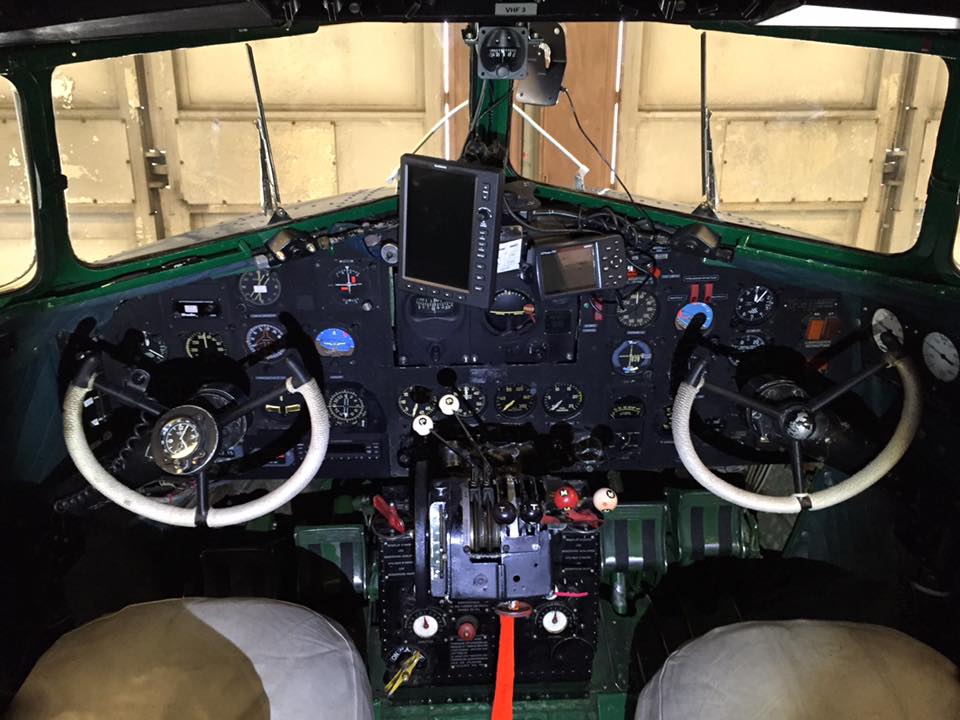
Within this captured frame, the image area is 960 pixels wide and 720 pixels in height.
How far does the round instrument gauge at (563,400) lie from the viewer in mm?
3117

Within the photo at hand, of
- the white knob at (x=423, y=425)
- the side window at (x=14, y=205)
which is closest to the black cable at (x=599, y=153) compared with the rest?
the white knob at (x=423, y=425)

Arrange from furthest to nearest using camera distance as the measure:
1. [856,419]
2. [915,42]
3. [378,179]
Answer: [378,179] → [856,419] → [915,42]

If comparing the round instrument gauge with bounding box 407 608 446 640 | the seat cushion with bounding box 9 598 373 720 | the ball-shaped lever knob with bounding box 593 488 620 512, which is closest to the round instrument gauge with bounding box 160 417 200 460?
the seat cushion with bounding box 9 598 373 720

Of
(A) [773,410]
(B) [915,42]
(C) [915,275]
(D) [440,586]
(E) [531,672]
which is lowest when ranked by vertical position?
(E) [531,672]

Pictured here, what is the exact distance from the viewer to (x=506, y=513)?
8.16ft

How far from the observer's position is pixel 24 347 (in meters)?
2.38

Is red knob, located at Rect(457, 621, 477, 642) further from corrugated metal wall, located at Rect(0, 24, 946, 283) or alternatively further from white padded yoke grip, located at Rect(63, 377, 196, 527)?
corrugated metal wall, located at Rect(0, 24, 946, 283)

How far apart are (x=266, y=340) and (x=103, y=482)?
0.82m

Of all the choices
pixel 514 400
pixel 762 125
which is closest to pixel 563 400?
pixel 514 400

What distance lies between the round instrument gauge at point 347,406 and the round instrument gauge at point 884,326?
1.74 meters

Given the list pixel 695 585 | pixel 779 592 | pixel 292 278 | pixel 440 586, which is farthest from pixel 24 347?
pixel 779 592

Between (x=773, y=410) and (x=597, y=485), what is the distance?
0.65 metres

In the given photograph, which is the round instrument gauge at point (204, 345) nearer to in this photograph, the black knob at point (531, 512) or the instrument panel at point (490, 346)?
the instrument panel at point (490, 346)

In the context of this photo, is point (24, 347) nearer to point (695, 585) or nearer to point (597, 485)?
point (597, 485)
